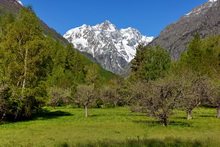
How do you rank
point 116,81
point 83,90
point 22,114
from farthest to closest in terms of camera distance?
point 116,81 < point 83,90 < point 22,114

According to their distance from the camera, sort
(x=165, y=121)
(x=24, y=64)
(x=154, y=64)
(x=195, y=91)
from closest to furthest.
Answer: (x=165, y=121) < (x=195, y=91) < (x=24, y=64) < (x=154, y=64)

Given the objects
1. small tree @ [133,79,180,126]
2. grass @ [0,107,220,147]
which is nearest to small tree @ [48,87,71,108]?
grass @ [0,107,220,147]

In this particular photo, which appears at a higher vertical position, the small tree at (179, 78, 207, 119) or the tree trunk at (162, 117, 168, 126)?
the small tree at (179, 78, 207, 119)

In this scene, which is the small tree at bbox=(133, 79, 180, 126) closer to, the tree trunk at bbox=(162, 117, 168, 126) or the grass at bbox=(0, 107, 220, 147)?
the tree trunk at bbox=(162, 117, 168, 126)

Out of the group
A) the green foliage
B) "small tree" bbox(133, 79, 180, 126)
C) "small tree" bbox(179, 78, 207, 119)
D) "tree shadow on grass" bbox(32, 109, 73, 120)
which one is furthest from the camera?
the green foliage

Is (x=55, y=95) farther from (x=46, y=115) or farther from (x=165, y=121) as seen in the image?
(x=165, y=121)

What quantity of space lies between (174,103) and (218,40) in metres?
89.4

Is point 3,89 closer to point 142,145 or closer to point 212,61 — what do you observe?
point 142,145

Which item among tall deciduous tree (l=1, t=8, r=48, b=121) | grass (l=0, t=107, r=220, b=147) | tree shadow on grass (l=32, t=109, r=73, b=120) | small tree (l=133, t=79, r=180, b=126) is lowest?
tree shadow on grass (l=32, t=109, r=73, b=120)

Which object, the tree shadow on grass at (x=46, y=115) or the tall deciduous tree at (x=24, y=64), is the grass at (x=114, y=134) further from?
the tree shadow on grass at (x=46, y=115)

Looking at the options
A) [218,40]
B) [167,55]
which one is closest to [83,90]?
[167,55]

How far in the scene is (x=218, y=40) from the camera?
330ft

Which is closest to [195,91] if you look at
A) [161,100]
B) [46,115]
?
[161,100]

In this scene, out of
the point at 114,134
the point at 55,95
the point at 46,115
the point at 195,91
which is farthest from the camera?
the point at 55,95
